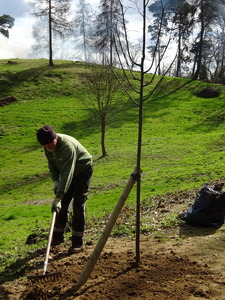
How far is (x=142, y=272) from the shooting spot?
4.12m

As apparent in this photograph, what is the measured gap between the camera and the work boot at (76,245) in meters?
5.04

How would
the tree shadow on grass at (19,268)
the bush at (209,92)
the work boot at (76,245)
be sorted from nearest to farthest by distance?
the tree shadow on grass at (19,268) → the work boot at (76,245) → the bush at (209,92)

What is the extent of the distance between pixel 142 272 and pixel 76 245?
1342 millimetres

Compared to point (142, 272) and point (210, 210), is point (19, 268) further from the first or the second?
point (210, 210)

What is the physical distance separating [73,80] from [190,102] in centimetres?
1333

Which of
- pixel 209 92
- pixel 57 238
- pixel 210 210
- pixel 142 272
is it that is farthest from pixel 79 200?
pixel 209 92

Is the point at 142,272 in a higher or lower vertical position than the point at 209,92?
lower

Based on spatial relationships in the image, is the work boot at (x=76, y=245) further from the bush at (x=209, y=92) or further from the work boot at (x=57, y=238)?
the bush at (x=209, y=92)

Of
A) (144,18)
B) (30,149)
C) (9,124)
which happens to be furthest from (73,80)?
(144,18)

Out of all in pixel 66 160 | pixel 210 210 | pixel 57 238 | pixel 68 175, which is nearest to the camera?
pixel 68 175

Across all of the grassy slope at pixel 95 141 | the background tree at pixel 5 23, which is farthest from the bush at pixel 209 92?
the background tree at pixel 5 23

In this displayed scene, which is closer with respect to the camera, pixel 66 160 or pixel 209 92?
pixel 66 160

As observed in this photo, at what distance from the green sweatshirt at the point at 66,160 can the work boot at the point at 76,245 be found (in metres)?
0.90

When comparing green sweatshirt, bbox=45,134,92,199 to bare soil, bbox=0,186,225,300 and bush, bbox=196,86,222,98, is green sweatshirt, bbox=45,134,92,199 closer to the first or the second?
bare soil, bbox=0,186,225,300
